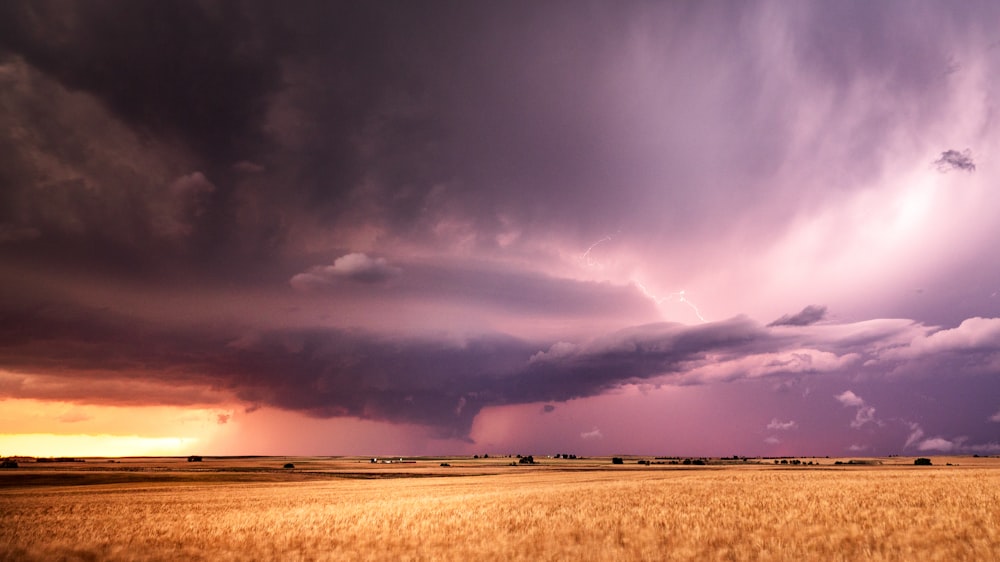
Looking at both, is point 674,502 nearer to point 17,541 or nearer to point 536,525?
point 536,525

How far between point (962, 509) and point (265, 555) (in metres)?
30.4

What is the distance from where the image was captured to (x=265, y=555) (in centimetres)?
2145

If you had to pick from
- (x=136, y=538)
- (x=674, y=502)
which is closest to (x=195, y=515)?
(x=136, y=538)

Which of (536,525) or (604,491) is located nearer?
(536,525)

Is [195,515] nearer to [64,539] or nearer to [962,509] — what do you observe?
[64,539]

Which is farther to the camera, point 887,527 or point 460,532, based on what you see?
point 460,532

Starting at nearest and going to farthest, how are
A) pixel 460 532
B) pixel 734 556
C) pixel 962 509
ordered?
pixel 734 556 → pixel 460 532 → pixel 962 509

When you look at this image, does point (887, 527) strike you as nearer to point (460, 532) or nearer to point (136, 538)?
point (460, 532)

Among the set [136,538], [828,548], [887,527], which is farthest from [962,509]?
[136,538]

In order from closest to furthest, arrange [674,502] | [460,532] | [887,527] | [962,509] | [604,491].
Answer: [887,527], [460,532], [962,509], [674,502], [604,491]

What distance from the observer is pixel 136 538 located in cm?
2477

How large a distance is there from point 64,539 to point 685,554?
24.7 m

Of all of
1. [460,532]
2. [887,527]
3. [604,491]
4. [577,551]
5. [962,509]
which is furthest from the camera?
[604,491]

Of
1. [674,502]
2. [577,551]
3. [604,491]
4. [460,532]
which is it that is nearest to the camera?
[577,551]
